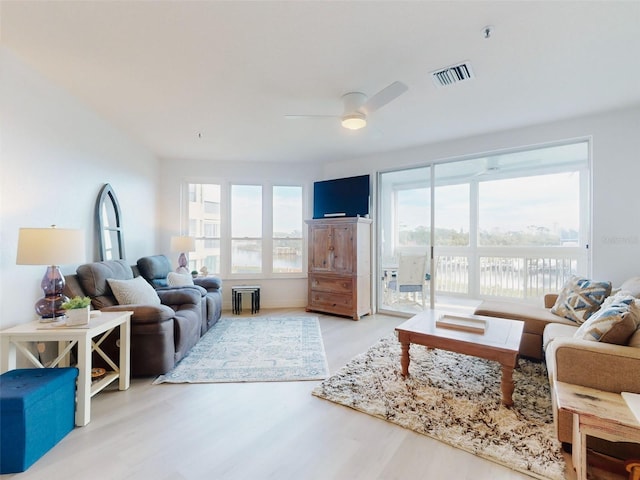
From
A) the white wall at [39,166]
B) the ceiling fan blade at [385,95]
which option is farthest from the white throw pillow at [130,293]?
the ceiling fan blade at [385,95]

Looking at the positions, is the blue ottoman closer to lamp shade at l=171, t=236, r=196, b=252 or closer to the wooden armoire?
lamp shade at l=171, t=236, r=196, b=252

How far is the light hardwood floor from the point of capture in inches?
59.2

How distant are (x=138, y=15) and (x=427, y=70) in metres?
2.01

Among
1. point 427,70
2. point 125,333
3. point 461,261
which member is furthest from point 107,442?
point 461,261

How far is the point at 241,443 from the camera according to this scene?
172 cm

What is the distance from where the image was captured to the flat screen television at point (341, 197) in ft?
15.3

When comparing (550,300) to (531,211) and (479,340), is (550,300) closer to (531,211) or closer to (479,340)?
(479,340)

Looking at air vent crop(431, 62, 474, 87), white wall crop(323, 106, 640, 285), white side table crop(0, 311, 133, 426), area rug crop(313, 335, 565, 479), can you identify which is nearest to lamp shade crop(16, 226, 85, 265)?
white side table crop(0, 311, 133, 426)

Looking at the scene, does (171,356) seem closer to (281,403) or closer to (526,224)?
(281,403)

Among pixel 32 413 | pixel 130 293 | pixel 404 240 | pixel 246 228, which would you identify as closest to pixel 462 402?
pixel 32 413

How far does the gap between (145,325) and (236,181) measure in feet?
10.5

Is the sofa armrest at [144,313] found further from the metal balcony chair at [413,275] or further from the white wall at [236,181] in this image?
the metal balcony chair at [413,275]

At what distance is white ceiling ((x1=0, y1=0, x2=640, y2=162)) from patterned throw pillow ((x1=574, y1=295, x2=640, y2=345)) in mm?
1751

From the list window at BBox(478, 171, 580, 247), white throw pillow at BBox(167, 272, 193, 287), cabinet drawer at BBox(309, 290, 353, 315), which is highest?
window at BBox(478, 171, 580, 247)
